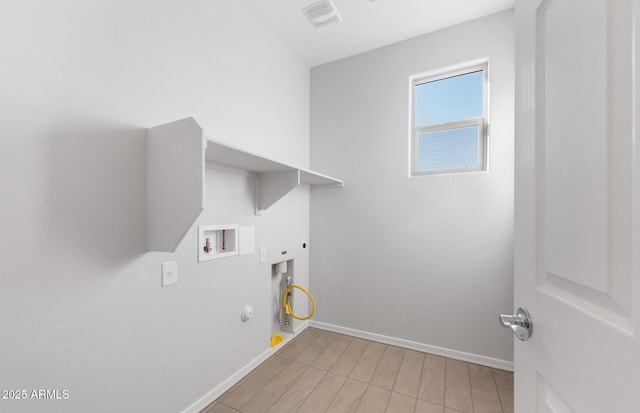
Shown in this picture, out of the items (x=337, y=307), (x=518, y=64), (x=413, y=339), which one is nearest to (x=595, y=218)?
(x=518, y=64)

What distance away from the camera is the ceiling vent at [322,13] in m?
1.85

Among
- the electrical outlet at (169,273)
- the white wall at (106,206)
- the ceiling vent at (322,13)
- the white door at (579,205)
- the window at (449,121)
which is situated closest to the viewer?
the white door at (579,205)

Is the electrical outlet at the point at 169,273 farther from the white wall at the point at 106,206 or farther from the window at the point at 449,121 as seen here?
Answer: the window at the point at 449,121

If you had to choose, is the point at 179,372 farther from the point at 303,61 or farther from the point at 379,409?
the point at 303,61

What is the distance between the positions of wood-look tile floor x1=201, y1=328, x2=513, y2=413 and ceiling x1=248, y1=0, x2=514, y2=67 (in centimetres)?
283

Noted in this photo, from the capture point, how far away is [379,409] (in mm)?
1476

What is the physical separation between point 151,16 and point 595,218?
1868 mm

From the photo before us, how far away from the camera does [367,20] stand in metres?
2.03

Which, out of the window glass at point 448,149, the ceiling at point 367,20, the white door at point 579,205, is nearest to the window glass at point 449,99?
the window glass at point 448,149

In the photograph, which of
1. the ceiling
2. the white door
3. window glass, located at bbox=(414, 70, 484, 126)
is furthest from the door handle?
the ceiling

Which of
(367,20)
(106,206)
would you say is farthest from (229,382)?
(367,20)

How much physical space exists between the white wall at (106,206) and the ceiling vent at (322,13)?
0.57m

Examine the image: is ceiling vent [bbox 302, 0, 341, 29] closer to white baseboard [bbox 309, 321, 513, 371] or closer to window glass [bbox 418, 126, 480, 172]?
window glass [bbox 418, 126, 480, 172]

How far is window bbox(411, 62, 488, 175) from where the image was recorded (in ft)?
6.75
